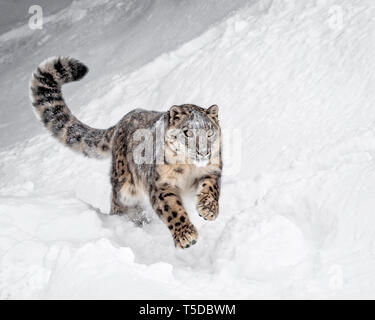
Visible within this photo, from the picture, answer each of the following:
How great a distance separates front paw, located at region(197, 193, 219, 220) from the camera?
5.08m

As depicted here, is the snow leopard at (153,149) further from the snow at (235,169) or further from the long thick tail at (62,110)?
the snow at (235,169)

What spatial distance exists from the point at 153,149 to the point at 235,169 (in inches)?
83.1

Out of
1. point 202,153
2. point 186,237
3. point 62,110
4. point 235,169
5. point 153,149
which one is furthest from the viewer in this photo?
point 235,169

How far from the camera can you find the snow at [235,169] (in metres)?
4.02

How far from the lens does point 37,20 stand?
812 inches

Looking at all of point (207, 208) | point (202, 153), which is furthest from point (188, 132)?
point (207, 208)

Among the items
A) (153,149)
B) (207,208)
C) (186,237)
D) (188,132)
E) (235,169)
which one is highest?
(235,169)

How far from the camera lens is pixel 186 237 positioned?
5.01 meters

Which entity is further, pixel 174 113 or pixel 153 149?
pixel 153 149

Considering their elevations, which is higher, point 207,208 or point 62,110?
point 62,110

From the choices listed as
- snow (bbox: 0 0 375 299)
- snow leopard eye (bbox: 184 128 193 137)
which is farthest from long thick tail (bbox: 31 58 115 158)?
snow leopard eye (bbox: 184 128 193 137)

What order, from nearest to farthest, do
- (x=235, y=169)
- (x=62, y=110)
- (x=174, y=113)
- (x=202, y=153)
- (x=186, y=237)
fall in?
(x=186, y=237) → (x=202, y=153) → (x=174, y=113) → (x=62, y=110) → (x=235, y=169)

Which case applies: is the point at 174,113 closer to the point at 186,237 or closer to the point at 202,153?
the point at 202,153

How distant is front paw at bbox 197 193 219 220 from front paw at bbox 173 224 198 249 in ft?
0.52
